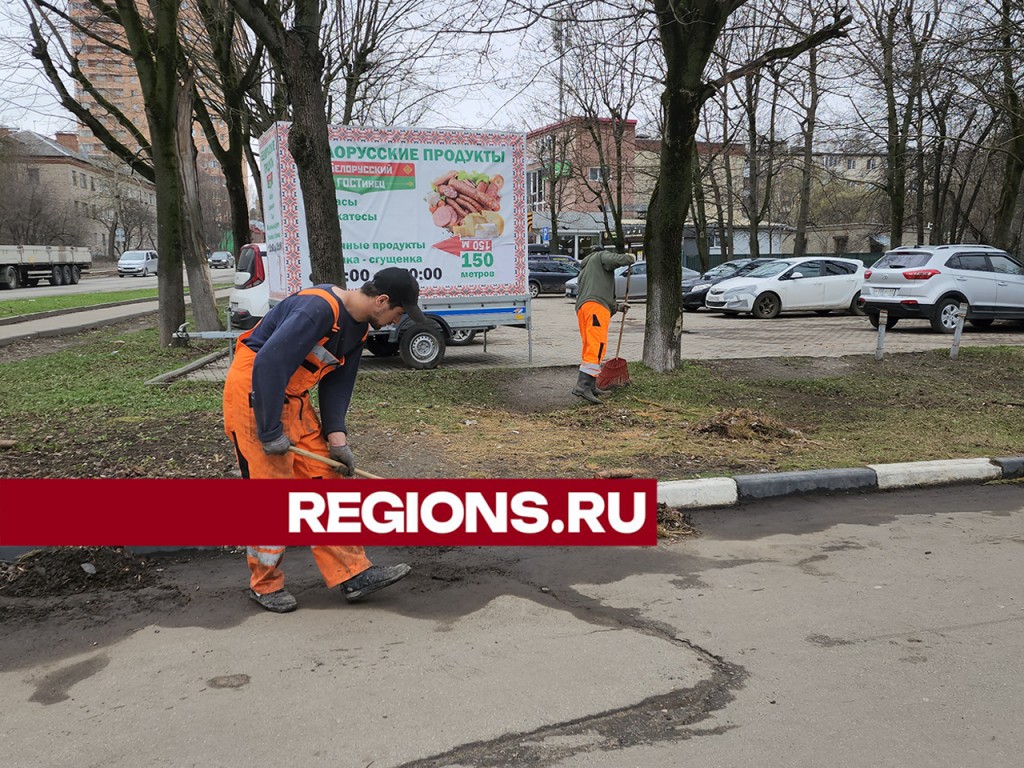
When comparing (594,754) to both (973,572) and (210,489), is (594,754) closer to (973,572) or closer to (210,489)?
(973,572)

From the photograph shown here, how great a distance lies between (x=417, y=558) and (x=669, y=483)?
197 centimetres

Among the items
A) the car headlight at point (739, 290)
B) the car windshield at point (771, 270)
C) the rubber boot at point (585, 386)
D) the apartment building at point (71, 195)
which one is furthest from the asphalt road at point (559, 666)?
the apartment building at point (71, 195)

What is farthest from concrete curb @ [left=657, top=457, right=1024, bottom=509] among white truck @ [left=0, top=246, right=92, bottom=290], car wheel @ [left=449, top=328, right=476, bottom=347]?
white truck @ [left=0, top=246, right=92, bottom=290]

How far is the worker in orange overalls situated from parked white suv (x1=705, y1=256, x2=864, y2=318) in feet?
59.6

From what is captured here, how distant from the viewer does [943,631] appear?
3.63 metres

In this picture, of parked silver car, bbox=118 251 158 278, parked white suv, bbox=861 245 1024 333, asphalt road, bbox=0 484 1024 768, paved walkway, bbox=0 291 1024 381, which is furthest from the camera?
parked silver car, bbox=118 251 158 278

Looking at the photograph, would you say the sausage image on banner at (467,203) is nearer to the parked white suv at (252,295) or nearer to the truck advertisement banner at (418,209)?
the truck advertisement banner at (418,209)

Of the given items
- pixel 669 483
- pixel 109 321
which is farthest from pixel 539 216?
pixel 669 483

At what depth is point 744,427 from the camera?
23.7ft

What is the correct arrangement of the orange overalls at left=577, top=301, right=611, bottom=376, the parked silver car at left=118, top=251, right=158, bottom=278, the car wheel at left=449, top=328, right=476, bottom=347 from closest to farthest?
the orange overalls at left=577, top=301, right=611, bottom=376 < the car wheel at left=449, top=328, right=476, bottom=347 < the parked silver car at left=118, top=251, right=158, bottom=278

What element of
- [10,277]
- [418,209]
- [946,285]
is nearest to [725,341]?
[946,285]

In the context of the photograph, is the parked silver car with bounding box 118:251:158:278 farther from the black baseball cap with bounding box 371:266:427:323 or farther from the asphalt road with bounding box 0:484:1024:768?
the black baseball cap with bounding box 371:266:427:323

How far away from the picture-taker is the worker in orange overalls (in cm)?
358

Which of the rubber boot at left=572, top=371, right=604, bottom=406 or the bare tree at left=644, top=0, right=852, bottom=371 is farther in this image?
the bare tree at left=644, top=0, right=852, bottom=371
